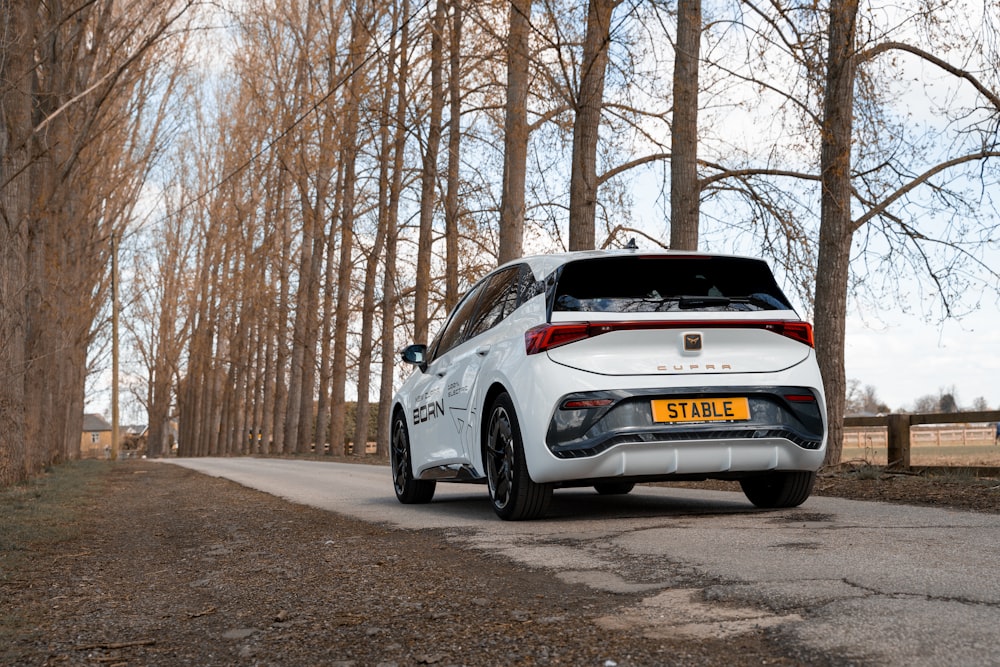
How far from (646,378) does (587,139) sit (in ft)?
28.8

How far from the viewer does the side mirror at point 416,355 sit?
8.65m

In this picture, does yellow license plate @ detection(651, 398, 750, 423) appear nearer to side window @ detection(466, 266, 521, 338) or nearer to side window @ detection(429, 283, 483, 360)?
side window @ detection(466, 266, 521, 338)

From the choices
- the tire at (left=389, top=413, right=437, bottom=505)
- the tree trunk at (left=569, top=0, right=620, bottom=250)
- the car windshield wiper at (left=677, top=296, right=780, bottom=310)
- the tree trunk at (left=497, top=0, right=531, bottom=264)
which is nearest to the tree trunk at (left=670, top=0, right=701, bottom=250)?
the tree trunk at (left=569, top=0, right=620, bottom=250)

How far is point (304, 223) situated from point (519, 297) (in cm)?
2573

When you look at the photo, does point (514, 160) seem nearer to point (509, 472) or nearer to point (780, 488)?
point (780, 488)

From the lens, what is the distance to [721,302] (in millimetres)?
6395

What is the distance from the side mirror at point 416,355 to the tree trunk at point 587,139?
540cm

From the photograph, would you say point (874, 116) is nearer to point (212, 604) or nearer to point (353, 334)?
point (212, 604)

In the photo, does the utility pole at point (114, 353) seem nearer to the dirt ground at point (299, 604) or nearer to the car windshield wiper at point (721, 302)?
the dirt ground at point (299, 604)

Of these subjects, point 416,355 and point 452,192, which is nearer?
point 416,355

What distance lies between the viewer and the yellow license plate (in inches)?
242

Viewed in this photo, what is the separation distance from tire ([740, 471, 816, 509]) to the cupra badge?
1.26m

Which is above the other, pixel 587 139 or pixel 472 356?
pixel 587 139

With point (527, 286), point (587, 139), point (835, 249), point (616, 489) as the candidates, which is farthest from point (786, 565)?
point (587, 139)
